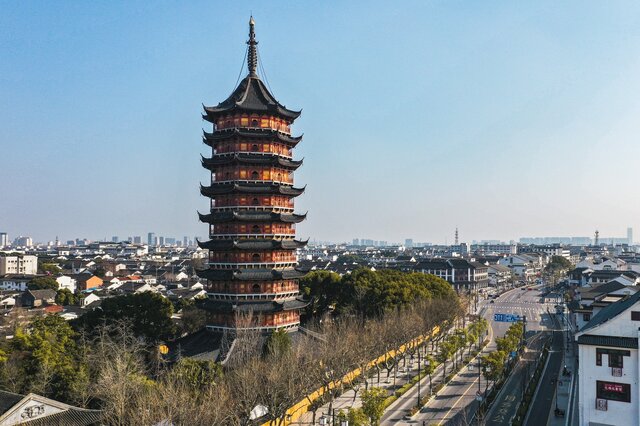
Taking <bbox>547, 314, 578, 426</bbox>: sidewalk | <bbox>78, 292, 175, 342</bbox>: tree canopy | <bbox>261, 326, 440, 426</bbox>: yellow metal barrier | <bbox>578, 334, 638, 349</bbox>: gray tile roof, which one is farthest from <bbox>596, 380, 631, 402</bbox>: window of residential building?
<bbox>78, 292, 175, 342</bbox>: tree canopy

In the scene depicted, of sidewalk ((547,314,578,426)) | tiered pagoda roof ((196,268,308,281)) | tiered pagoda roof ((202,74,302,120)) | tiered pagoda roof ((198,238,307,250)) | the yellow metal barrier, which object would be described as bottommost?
sidewalk ((547,314,578,426))

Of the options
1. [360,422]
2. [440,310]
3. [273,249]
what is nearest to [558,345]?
[440,310]

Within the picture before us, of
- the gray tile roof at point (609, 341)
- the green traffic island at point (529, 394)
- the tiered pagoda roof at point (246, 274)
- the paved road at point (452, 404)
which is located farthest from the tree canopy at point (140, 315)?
the gray tile roof at point (609, 341)

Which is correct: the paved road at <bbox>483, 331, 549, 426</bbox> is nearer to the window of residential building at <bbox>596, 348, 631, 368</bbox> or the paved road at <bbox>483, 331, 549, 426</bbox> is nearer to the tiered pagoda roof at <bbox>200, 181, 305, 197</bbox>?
the window of residential building at <bbox>596, 348, 631, 368</bbox>

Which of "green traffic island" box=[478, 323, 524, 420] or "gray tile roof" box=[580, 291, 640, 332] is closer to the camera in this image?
"gray tile roof" box=[580, 291, 640, 332]

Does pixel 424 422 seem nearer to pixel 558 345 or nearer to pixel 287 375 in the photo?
pixel 287 375

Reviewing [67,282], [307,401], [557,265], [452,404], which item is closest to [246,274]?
[307,401]
